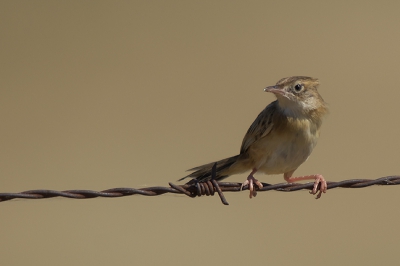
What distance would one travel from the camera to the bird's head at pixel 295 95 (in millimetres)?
6598

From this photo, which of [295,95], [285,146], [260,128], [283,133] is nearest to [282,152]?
[285,146]

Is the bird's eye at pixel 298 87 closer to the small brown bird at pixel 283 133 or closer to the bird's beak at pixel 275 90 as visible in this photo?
the small brown bird at pixel 283 133

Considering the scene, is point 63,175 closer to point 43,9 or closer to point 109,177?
point 109,177

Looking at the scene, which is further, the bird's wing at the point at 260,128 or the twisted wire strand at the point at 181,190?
the bird's wing at the point at 260,128

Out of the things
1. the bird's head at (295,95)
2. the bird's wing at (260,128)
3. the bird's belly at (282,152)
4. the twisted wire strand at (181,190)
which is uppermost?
the bird's head at (295,95)

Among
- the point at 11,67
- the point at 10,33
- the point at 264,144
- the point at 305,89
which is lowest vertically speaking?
the point at 264,144

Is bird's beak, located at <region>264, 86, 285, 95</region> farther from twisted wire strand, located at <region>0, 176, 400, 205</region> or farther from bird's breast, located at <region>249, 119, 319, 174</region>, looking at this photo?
twisted wire strand, located at <region>0, 176, 400, 205</region>

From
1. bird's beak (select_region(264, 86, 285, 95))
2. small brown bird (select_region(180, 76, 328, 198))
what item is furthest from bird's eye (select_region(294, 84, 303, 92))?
bird's beak (select_region(264, 86, 285, 95))

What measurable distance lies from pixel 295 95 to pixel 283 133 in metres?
0.40

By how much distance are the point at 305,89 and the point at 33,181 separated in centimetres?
791

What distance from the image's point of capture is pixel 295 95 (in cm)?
663

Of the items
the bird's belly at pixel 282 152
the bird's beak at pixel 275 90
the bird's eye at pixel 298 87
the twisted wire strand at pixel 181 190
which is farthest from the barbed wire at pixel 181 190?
the bird's eye at pixel 298 87

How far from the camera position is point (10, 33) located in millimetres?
20344

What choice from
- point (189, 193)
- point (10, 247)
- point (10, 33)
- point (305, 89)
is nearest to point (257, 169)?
point (305, 89)
